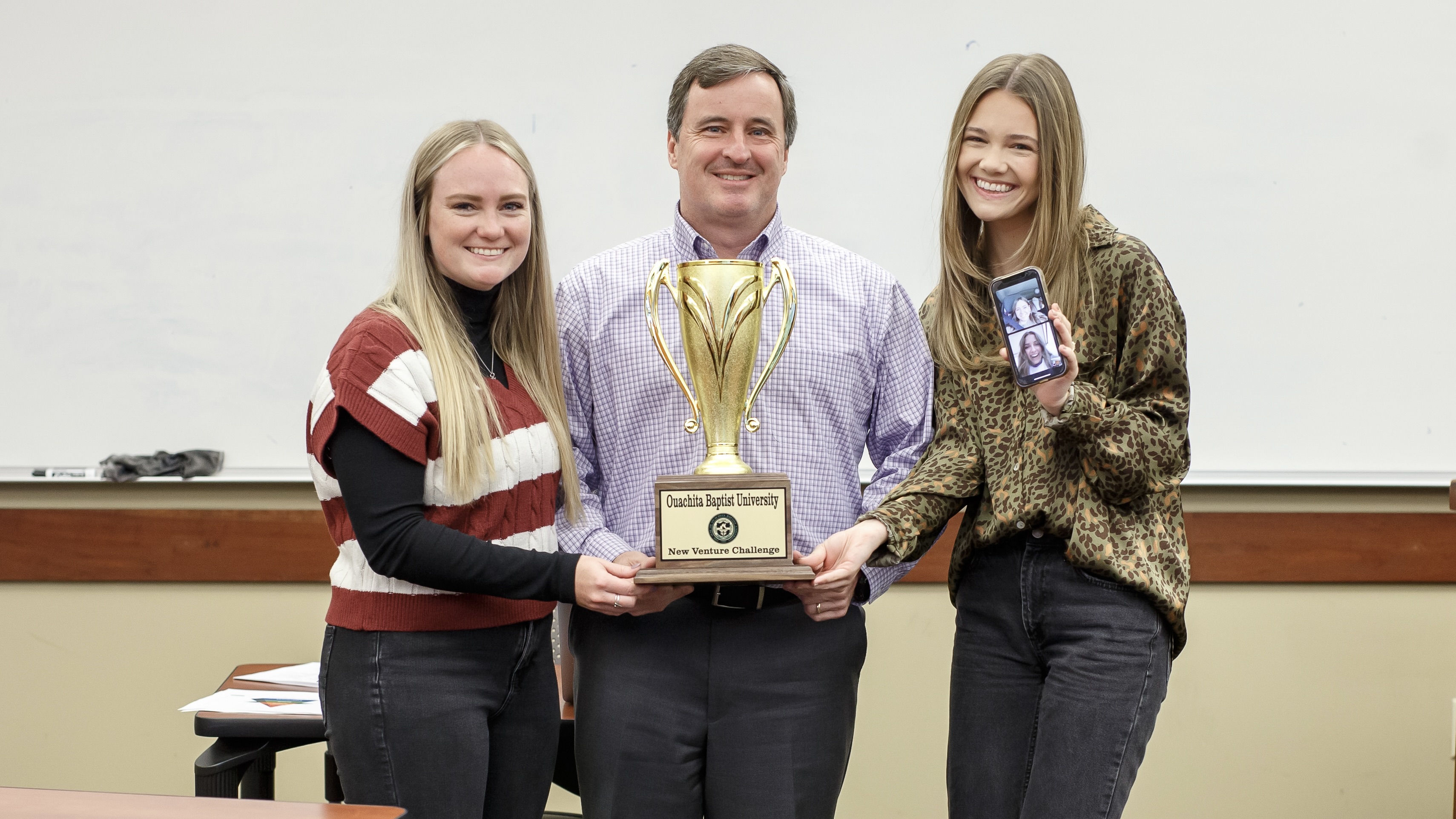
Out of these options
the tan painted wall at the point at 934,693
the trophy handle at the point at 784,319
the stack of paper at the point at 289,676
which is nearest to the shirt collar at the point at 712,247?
the trophy handle at the point at 784,319

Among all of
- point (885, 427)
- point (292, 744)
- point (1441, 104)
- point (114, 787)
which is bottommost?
point (114, 787)

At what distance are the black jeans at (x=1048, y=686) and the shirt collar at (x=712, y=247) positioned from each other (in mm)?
574

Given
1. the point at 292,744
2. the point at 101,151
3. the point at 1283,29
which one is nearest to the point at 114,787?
the point at 292,744

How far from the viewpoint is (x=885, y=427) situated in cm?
174

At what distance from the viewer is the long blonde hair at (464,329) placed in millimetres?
1385

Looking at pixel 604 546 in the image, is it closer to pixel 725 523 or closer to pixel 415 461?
pixel 725 523

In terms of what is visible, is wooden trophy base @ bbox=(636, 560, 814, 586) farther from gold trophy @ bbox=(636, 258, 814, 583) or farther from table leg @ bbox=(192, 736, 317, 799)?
table leg @ bbox=(192, 736, 317, 799)

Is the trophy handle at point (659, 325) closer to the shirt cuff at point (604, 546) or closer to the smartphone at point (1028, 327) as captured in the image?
the shirt cuff at point (604, 546)

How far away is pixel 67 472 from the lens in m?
2.75

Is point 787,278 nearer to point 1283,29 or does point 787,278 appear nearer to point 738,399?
point 738,399

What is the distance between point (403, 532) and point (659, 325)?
49 cm

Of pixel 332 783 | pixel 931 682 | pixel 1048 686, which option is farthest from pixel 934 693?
pixel 332 783

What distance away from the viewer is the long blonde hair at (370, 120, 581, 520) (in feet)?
4.54

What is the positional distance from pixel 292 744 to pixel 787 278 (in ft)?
4.17
